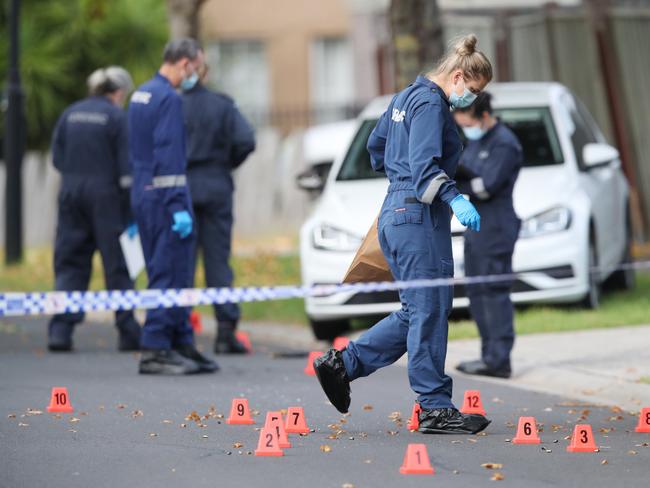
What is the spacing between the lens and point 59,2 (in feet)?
93.6

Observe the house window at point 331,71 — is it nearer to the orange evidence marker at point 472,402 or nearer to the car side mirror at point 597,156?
the car side mirror at point 597,156

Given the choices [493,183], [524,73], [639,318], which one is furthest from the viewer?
[524,73]

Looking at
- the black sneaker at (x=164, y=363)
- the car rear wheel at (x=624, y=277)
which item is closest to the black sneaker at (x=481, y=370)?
the black sneaker at (x=164, y=363)

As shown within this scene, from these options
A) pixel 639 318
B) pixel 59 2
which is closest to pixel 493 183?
pixel 639 318

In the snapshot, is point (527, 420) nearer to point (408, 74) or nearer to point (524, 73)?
point (408, 74)

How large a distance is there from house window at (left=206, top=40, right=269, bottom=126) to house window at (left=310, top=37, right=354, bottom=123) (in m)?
0.91

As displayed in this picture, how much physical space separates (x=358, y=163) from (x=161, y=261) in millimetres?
3072

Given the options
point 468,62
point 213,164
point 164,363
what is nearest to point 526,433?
point 468,62

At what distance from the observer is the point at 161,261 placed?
34.3 feet

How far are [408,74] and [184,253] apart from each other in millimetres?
5464

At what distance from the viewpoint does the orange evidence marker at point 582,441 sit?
7457 millimetres

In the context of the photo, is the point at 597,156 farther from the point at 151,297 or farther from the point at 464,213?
the point at 464,213

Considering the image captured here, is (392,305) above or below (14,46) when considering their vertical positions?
below

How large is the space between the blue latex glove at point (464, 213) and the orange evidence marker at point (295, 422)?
1.22 meters
